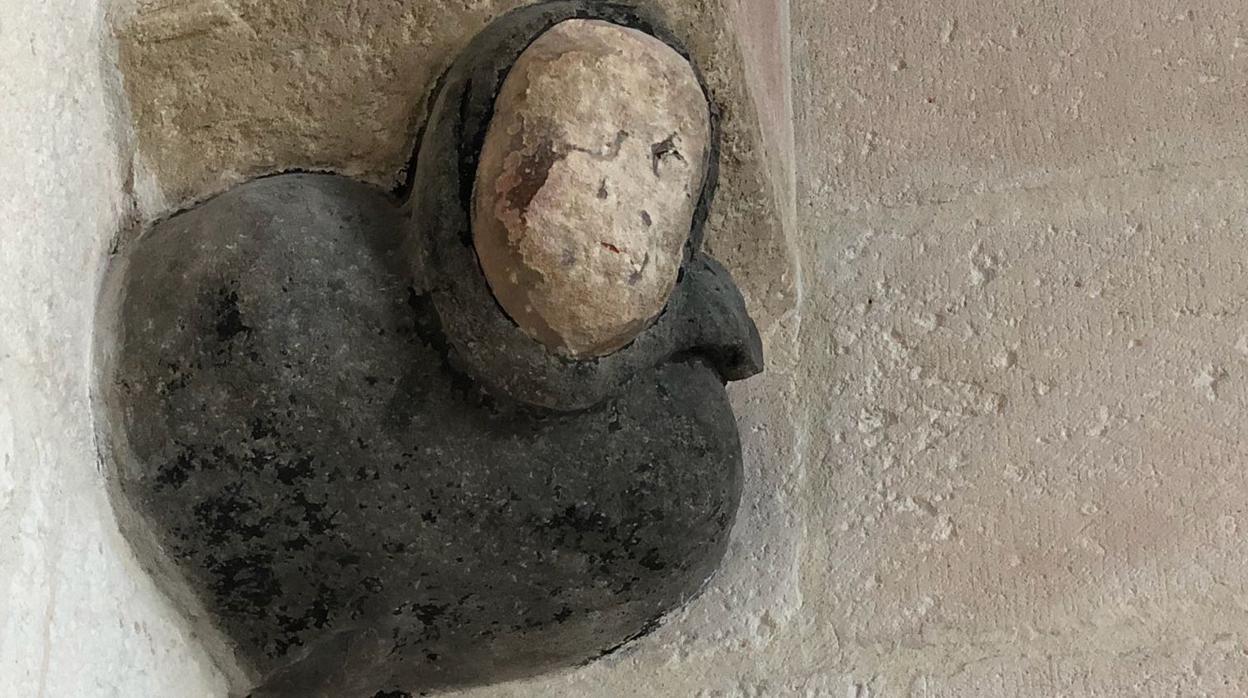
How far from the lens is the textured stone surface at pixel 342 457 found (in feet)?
2.08

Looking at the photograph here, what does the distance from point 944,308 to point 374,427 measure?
422mm

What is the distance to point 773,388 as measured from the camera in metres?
0.87

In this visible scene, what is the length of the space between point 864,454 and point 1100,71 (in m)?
0.32

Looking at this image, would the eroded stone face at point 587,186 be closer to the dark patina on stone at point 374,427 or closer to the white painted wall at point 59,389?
the dark patina on stone at point 374,427

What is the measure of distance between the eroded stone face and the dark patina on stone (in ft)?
0.07

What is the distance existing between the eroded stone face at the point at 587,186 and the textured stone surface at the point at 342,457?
0.07 meters

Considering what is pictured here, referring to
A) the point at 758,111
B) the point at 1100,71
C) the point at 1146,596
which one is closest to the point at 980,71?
the point at 1100,71

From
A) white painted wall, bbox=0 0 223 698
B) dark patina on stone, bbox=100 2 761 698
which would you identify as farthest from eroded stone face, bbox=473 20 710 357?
white painted wall, bbox=0 0 223 698

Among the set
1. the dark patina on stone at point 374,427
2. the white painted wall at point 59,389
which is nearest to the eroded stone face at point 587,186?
the dark patina on stone at point 374,427

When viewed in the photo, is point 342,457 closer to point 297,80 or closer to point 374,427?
point 374,427

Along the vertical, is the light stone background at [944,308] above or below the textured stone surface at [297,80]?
below

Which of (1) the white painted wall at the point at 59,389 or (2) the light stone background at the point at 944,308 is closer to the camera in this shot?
(1) the white painted wall at the point at 59,389

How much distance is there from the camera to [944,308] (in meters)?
0.85

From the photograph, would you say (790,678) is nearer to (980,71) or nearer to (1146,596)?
(1146,596)
